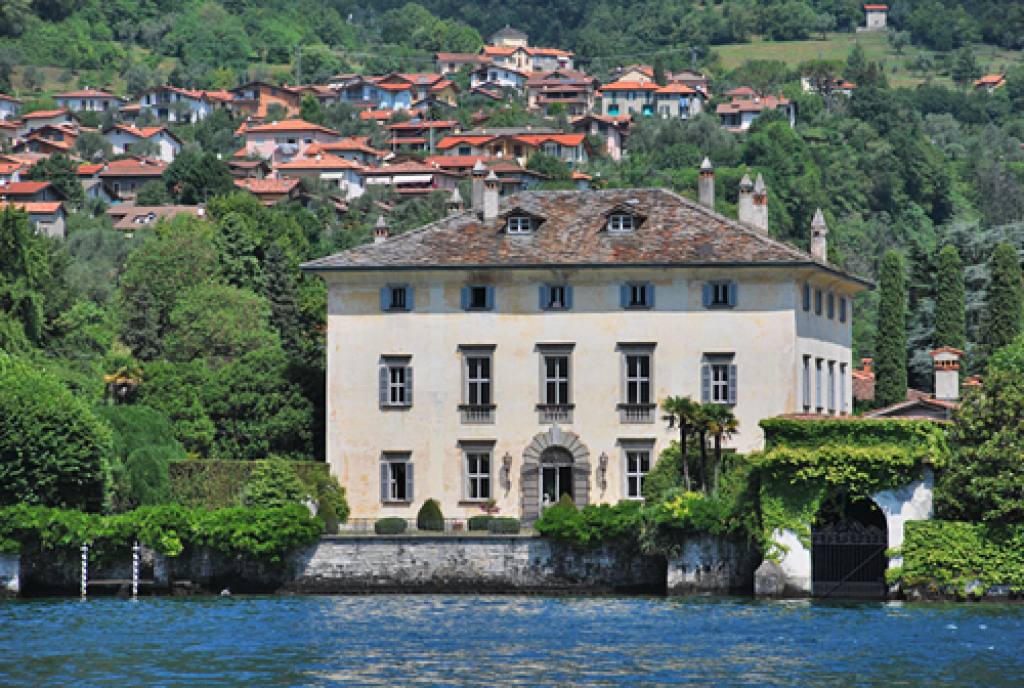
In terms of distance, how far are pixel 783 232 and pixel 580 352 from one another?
101285 millimetres

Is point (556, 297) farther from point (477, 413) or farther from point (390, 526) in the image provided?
point (390, 526)

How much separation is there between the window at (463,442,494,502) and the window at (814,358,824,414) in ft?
34.4

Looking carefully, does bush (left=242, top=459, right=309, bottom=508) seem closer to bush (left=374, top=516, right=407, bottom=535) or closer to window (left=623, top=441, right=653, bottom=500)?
bush (left=374, top=516, right=407, bottom=535)

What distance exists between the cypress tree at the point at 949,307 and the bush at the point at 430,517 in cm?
3514

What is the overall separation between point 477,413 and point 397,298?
4.32 metres

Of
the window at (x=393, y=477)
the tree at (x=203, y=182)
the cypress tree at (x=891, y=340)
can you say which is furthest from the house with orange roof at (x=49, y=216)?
the window at (x=393, y=477)

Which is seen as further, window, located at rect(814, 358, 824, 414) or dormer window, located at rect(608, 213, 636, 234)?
window, located at rect(814, 358, 824, 414)

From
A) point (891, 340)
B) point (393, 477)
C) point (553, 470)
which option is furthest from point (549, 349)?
point (891, 340)

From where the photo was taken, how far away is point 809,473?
6062cm

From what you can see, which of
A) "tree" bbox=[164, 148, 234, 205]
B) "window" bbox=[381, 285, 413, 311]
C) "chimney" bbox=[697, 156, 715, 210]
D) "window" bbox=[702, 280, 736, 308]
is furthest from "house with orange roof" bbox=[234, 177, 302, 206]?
"window" bbox=[702, 280, 736, 308]

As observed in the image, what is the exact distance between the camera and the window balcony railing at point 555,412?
238 ft

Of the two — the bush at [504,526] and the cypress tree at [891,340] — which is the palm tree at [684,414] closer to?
the bush at [504,526]

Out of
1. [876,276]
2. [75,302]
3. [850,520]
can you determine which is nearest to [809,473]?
[850,520]

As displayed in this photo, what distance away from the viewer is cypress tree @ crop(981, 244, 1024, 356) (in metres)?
95.6
